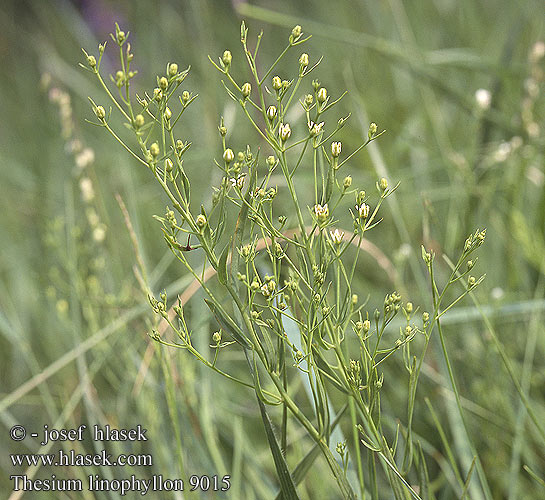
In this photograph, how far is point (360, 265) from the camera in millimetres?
1161

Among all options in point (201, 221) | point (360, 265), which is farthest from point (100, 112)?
point (360, 265)

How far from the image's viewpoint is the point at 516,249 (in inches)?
37.5

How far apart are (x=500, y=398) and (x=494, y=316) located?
91 millimetres

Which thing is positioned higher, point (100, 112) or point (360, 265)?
point (360, 265)

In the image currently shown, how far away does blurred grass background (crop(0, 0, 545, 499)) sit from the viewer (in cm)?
73

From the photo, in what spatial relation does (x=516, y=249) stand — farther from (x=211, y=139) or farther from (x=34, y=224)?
(x=34, y=224)

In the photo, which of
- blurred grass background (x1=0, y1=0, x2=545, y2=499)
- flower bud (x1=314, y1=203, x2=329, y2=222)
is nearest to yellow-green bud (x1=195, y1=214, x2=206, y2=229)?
flower bud (x1=314, y1=203, x2=329, y2=222)

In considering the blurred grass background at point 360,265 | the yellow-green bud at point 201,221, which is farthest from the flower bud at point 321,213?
the blurred grass background at point 360,265

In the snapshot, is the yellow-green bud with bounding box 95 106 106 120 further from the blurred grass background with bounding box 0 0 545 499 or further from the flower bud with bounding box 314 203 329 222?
the blurred grass background with bounding box 0 0 545 499

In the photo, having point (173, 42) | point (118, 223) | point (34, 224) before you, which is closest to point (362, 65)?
point (173, 42)

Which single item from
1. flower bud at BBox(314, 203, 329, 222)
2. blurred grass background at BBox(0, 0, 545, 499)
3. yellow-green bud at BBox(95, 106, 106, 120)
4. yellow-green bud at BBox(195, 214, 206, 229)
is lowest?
flower bud at BBox(314, 203, 329, 222)

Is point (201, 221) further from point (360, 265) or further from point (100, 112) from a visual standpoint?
point (360, 265)

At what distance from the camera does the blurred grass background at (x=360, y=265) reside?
73 cm

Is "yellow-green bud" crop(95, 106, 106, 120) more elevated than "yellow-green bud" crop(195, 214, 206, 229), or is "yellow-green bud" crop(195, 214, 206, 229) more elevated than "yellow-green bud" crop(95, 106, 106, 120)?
"yellow-green bud" crop(95, 106, 106, 120)
